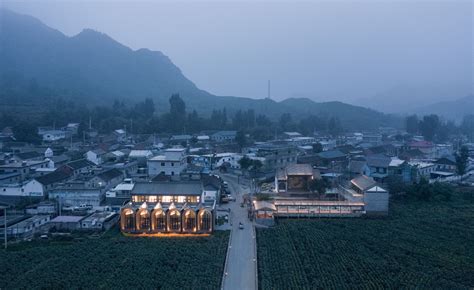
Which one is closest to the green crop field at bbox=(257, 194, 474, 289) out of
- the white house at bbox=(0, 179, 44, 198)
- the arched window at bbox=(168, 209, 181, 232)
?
the arched window at bbox=(168, 209, 181, 232)

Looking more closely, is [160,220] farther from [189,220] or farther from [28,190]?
[28,190]

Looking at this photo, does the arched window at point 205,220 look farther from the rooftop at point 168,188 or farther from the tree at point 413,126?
the tree at point 413,126

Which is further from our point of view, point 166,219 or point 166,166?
point 166,166

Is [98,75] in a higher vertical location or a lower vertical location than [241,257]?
higher

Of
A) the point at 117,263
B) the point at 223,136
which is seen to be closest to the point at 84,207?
the point at 117,263

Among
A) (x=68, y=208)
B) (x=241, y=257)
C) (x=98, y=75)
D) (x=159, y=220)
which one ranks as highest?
(x=98, y=75)

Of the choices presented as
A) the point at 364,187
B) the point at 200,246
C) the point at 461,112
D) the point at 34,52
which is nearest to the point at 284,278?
the point at 200,246
